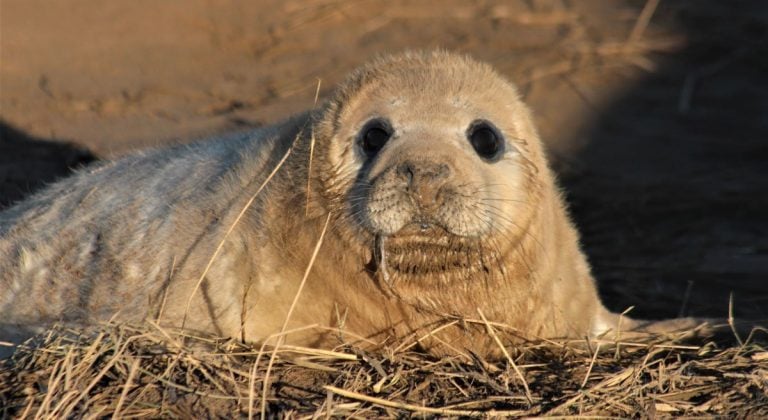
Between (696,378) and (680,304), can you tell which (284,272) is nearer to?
(696,378)

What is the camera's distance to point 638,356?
4.15 m

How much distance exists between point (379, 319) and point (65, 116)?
5.12m

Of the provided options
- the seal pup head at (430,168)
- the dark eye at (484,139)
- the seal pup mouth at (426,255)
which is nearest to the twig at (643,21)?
the seal pup head at (430,168)

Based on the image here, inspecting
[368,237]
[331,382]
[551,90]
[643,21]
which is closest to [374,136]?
[368,237]

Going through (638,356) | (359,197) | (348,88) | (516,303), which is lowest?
(638,356)

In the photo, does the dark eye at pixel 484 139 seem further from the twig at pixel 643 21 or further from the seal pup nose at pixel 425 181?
the twig at pixel 643 21

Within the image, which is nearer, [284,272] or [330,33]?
[284,272]

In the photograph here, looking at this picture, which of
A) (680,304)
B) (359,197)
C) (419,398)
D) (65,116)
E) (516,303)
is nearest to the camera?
(419,398)

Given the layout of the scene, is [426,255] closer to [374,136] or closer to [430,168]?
[430,168]

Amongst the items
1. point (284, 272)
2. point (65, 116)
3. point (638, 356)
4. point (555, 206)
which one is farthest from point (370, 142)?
point (65, 116)

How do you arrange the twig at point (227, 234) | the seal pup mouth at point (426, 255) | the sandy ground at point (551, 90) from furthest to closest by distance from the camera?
1. the sandy ground at point (551, 90)
2. the twig at point (227, 234)
3. the seal pup mouth at point (426, 255)

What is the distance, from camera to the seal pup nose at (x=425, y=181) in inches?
136

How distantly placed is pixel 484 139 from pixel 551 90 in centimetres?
495

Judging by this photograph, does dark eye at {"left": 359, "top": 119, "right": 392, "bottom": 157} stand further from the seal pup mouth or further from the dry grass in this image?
the dry grass
